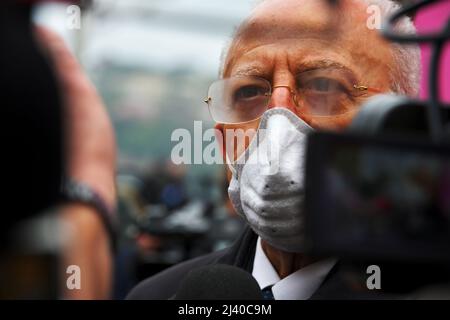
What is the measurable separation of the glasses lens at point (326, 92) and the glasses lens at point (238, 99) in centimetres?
8


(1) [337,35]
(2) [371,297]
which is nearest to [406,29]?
(1) [337,35]

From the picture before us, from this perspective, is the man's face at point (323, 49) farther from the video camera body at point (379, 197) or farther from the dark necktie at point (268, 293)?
the video camera body at point (379, 197)

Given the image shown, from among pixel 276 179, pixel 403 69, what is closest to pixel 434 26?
pixel 403 69

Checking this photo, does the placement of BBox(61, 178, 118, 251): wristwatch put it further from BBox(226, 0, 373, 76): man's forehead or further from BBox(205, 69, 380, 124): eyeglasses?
BBox(226, 0, 373, 76): man's forehead

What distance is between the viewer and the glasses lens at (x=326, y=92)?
170cm

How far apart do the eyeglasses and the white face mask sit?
0.07 m

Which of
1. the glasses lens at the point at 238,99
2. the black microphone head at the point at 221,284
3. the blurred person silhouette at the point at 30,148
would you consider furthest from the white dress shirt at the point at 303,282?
the blurred person silhouette at the point at 30,148

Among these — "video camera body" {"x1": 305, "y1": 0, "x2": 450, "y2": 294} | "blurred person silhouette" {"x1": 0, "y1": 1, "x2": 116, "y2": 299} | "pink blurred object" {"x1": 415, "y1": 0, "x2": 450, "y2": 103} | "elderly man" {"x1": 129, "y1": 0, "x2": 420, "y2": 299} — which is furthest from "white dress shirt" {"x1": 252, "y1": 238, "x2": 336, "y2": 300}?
"video camera body" {"x1": 305, "y1": 0, "x2": 450, "y2": 294}

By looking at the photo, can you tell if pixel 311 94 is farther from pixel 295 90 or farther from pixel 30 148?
pixel 30 148

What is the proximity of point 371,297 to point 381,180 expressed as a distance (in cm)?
91

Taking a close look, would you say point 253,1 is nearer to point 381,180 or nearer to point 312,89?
point 312,89

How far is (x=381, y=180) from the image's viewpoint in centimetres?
72

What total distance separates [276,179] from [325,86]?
0.25m

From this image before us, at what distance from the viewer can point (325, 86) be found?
5.69 feet
